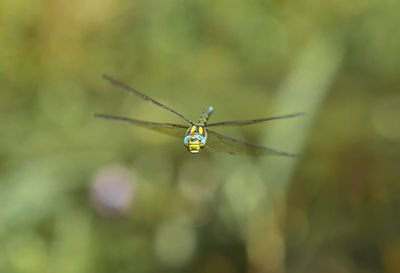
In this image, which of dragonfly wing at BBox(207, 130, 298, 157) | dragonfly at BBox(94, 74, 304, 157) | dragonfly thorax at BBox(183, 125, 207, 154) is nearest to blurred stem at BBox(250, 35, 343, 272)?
dragonfly at BBox(94, 74, 304, 157)

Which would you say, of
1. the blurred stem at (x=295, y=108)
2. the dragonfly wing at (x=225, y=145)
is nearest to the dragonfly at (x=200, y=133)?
the dragonfly wing at (x=225, y=145)

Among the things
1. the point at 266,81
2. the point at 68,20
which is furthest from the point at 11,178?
the point at 266,81

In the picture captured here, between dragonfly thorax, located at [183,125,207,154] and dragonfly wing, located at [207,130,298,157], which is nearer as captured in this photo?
dragonfly thorax, located at [183,125,207,154]

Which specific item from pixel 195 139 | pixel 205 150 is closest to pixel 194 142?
pixel 195 139

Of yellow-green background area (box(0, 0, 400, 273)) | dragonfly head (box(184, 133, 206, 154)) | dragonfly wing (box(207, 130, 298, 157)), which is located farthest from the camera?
yellow-green background area (box(0, 0, 400, 273))

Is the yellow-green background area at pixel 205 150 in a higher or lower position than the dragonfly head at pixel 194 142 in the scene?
higher

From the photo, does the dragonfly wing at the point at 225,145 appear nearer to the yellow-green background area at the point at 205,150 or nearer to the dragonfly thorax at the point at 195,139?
the dragonfly thorax at the point at 195,139

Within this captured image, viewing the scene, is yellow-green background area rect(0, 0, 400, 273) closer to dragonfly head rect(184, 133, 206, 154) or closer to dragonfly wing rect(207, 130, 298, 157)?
dragonfly wing rect(207, 130, 298, 157)

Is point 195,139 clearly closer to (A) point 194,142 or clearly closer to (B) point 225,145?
(A) point 194,142
